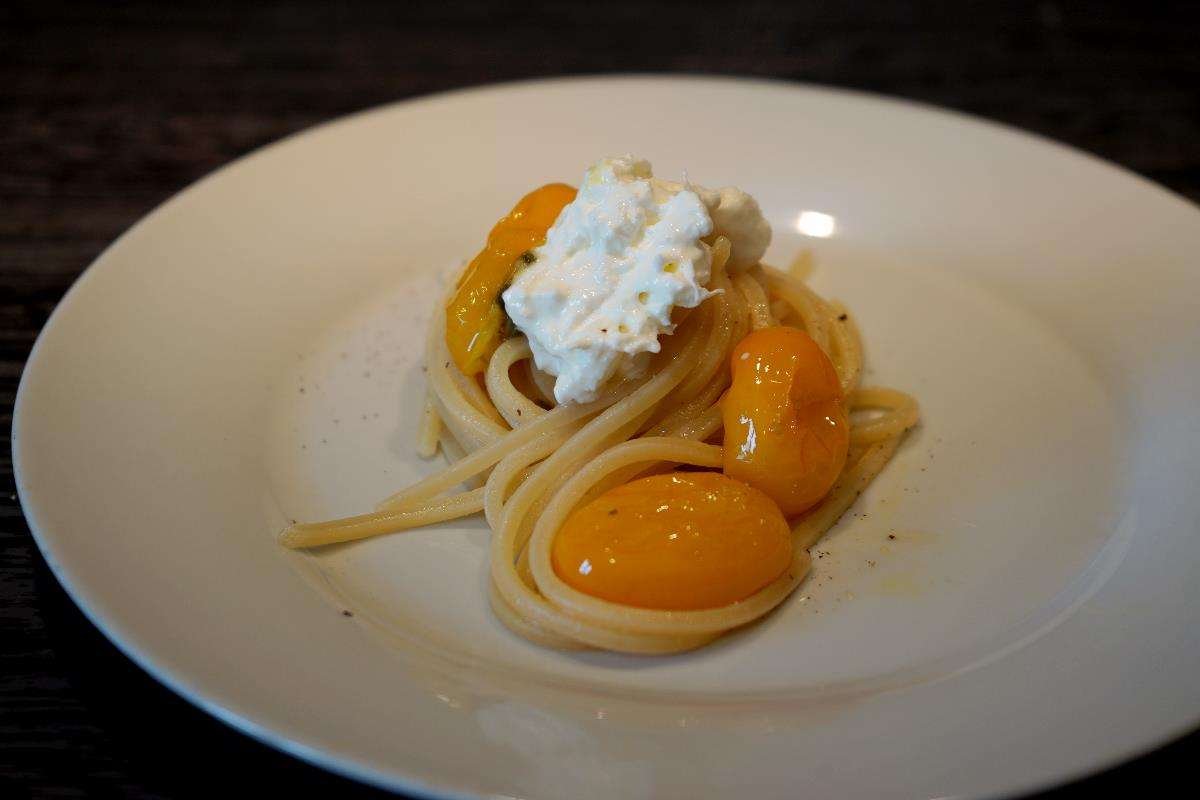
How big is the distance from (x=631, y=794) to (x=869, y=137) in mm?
3026

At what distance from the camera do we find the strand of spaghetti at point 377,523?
8.68ft

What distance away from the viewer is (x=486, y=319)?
9.80ft

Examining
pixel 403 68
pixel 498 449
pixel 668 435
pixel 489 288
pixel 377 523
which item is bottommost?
pixel 377 523

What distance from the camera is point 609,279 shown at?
271 centimetres

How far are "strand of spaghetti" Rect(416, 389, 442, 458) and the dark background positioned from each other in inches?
51.2

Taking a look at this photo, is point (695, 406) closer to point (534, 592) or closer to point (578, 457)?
point (578, 457)

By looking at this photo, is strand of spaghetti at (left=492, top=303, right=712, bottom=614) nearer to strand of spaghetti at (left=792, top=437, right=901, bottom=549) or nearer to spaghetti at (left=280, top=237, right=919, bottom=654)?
spaghetti at (left=280, top=237, right=919, bottom=654)

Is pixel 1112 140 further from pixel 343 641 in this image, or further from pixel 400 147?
pixel 343 641

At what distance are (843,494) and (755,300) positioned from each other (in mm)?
657

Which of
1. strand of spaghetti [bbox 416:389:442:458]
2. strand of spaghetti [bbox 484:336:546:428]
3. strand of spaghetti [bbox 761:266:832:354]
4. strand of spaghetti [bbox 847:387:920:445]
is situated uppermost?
strand of spaghetti [bbox 761:266:832:354]

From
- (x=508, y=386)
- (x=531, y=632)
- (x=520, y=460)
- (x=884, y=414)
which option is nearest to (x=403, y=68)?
(x=508, y=386)

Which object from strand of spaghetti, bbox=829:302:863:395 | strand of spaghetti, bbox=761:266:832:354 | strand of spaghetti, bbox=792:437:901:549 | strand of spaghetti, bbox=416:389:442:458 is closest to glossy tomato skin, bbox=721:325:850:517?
strand of spaghetti, bbox=792:437:901:549

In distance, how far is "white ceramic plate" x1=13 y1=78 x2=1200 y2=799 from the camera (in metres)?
2.01

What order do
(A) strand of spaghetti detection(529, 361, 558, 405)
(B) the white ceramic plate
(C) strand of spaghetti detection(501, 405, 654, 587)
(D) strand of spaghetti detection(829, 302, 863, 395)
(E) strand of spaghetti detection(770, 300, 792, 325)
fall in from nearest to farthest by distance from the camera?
1. (B) the white ceramic plate
2. (C) strand of spaghetti detection(501, 405, 654, 587)
3. (A) strand of spaghetti detection(529, 361, 558, 405)
4. (D) strand of spaghetti detection(829, 302, 863, 395)
5. (E) strand of spaghetti detection(770, 300, 792, 325)
